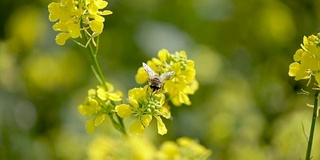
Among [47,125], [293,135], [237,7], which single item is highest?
[237,7]

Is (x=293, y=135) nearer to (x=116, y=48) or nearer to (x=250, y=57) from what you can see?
(x=250, y=57)

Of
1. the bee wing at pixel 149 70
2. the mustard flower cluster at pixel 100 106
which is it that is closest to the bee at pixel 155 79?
the bee wing at pixel 149 70

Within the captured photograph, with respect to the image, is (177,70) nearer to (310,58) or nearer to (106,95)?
(106,95)

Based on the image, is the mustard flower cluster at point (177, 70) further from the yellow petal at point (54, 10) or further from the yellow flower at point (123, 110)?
the yellow petal at point (54, 10)

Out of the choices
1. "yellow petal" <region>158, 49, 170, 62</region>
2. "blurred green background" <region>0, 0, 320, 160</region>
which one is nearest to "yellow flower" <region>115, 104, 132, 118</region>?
"yellow petal" <region>158, 49, 170, 62</region>

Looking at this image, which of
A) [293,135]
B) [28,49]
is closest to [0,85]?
[28,49]

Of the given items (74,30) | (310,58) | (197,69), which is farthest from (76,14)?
(197,69)

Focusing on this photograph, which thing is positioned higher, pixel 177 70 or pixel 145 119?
pixel 177 70

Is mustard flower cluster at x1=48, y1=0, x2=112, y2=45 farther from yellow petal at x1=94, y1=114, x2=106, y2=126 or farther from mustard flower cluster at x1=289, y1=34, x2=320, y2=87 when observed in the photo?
mustard flower cluster at x1=289, y1=34, x2=320, y2=87
